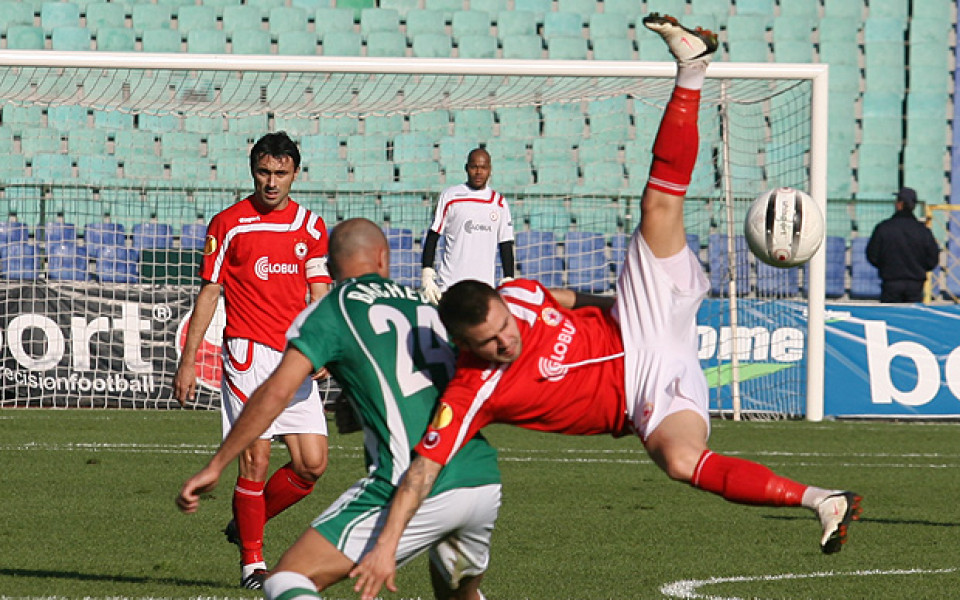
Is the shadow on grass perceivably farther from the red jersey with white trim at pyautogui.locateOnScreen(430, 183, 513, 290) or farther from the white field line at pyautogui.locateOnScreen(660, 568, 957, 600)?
the red jersey with white trim at pyautogui.locateOnScreen(430, 183, 513, 290)

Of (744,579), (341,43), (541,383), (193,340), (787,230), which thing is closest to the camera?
(541,383)

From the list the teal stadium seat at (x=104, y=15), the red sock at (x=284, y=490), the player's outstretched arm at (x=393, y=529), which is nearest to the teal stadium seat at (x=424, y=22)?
the teal stadium seat at (x=104, y=15)

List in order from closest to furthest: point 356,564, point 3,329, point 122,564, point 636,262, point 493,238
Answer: point 356,564 → point 636,262 → point 122,564 → point 493,238 → point 3,329

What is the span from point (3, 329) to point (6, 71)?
2.72 meters

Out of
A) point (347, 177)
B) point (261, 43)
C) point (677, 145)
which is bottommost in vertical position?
point (677, 145)

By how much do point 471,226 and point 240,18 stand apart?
923 centimetres

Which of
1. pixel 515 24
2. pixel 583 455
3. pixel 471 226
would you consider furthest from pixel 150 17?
pixel 583 455

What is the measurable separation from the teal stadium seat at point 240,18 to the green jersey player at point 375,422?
16905mm

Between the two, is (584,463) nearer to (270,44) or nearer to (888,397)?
(888,397)

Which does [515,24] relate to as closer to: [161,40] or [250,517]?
[161,40]

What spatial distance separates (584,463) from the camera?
11.3 meters

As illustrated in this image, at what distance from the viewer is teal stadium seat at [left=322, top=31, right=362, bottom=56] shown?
20.7m

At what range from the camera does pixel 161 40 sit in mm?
20312

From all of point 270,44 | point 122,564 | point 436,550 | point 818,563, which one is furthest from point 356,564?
point 270,44
